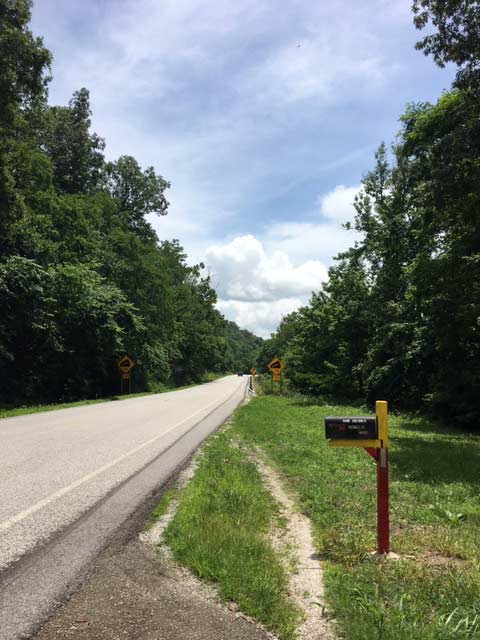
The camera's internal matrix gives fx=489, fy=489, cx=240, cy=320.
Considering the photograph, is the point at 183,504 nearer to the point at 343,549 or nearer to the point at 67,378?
the point at 343,549

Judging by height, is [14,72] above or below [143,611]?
above

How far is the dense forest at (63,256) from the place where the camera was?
18.6 meters

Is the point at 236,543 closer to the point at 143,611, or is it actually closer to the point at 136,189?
the point at 143,611

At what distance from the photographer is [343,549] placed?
4.46 meters

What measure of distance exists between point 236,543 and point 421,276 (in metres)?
13.5

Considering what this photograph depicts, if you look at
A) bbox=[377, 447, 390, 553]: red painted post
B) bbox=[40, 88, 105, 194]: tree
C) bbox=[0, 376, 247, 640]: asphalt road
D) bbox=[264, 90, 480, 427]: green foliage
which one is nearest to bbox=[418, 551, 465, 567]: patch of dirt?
bbox=[377, 447, 390, 553]: red painted post

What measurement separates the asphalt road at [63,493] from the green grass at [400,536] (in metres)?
2.11

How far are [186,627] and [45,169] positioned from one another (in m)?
29.1

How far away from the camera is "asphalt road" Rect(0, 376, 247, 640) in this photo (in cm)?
378

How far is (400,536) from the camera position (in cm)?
487

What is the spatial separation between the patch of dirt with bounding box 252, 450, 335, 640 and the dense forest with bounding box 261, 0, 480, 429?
28.2 ft

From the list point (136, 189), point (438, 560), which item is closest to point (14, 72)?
point (438, 560)

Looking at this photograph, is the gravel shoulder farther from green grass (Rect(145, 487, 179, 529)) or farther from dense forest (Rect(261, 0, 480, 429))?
dense forest (Rect(261, 0, 480, 429))

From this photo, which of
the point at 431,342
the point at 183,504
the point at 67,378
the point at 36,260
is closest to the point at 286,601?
the point at 183,504
